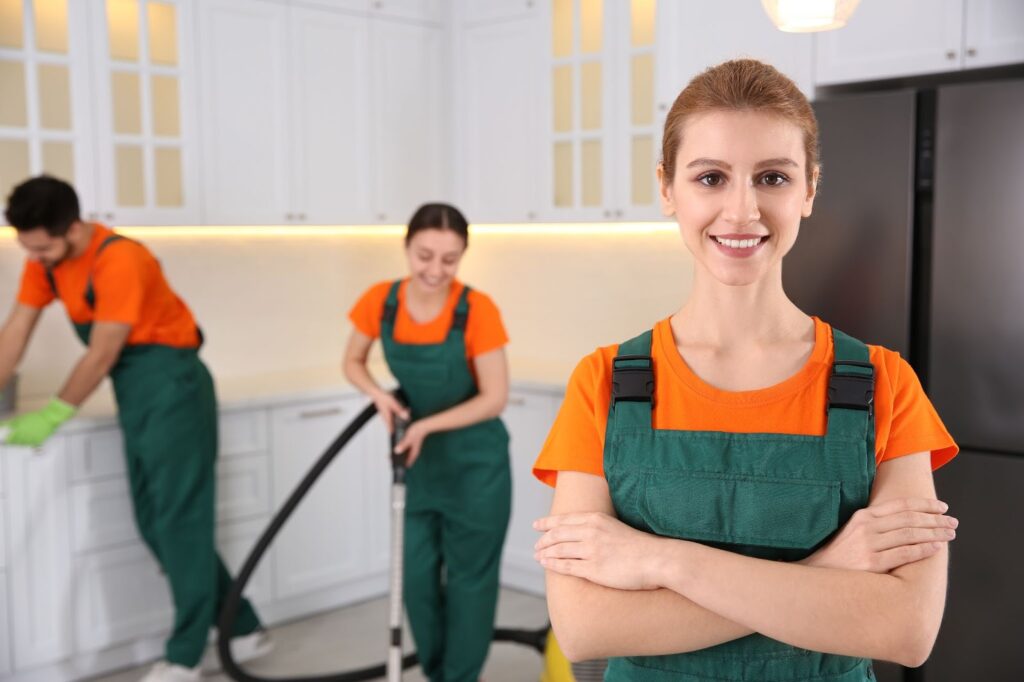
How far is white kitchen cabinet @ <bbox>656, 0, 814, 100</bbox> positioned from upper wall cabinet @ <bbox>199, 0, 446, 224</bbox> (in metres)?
1.39

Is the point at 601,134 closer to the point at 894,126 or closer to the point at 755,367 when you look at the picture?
the point at 894,126

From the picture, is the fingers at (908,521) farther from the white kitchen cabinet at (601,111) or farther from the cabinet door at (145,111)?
the cabinet door at (145,111)

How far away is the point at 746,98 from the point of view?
120 centimetres

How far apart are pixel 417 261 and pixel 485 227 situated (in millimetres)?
2016

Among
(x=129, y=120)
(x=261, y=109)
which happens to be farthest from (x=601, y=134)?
(x=129, y=120)

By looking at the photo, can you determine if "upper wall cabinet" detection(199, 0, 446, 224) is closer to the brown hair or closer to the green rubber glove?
the green rubber glove

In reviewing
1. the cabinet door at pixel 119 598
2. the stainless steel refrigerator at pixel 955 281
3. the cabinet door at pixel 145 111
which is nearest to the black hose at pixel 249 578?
the cabinet door at pixel 119 598

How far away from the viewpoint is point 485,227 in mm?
5062

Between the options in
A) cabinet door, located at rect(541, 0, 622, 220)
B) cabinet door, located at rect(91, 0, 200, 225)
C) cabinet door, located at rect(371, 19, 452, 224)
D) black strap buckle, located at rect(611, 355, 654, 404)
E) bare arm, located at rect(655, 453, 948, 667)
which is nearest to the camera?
bare arm, located at rect(655, 453, 948, 667)

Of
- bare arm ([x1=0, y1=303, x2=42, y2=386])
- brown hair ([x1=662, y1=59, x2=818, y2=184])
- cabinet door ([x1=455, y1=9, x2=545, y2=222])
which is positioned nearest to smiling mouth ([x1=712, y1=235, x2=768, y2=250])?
brown hair ([x1=662, y1=59, x2=818, y2=184])

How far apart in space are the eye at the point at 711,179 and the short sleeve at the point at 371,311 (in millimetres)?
2121

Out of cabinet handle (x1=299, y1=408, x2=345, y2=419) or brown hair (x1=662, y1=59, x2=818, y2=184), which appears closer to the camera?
brown hair (x1=662, y1=59, x2=818, y2=184)

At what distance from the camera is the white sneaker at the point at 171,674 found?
345 cm

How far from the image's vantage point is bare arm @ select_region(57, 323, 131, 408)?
3270 mm
